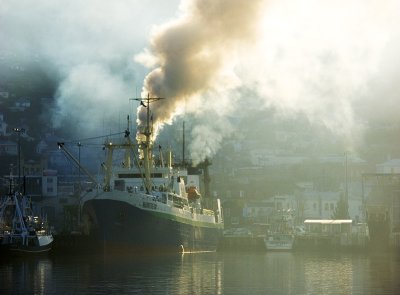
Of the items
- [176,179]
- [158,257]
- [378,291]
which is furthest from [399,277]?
[176,179]

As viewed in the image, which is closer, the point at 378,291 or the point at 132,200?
the point at 378,291

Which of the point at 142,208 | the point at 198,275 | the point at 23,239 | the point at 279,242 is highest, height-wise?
the point at 142,208

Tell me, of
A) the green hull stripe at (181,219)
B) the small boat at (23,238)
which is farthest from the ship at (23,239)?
the green hull stripe at (181,219)

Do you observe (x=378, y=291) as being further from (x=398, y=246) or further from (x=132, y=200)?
(x=398, y=246)

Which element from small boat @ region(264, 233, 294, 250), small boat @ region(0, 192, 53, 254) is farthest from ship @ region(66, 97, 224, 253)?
small boat @ region(264, 233, 294, 250)

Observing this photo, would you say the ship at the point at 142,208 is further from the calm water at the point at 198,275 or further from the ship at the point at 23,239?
the ship at the point at 23,239

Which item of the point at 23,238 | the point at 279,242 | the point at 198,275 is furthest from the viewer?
the point at 279,242

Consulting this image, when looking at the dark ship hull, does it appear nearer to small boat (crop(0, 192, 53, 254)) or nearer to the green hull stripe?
the green hull stripe

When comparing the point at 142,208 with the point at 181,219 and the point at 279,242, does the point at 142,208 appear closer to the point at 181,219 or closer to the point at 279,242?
the point at 181,219

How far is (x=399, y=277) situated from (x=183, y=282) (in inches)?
710

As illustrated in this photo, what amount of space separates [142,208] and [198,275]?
24842 millimetres

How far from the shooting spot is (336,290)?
95.1 metres

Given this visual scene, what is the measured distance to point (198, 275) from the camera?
108 meters

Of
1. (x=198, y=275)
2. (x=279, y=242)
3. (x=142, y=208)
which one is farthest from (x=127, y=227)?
(x=279, y=242)
